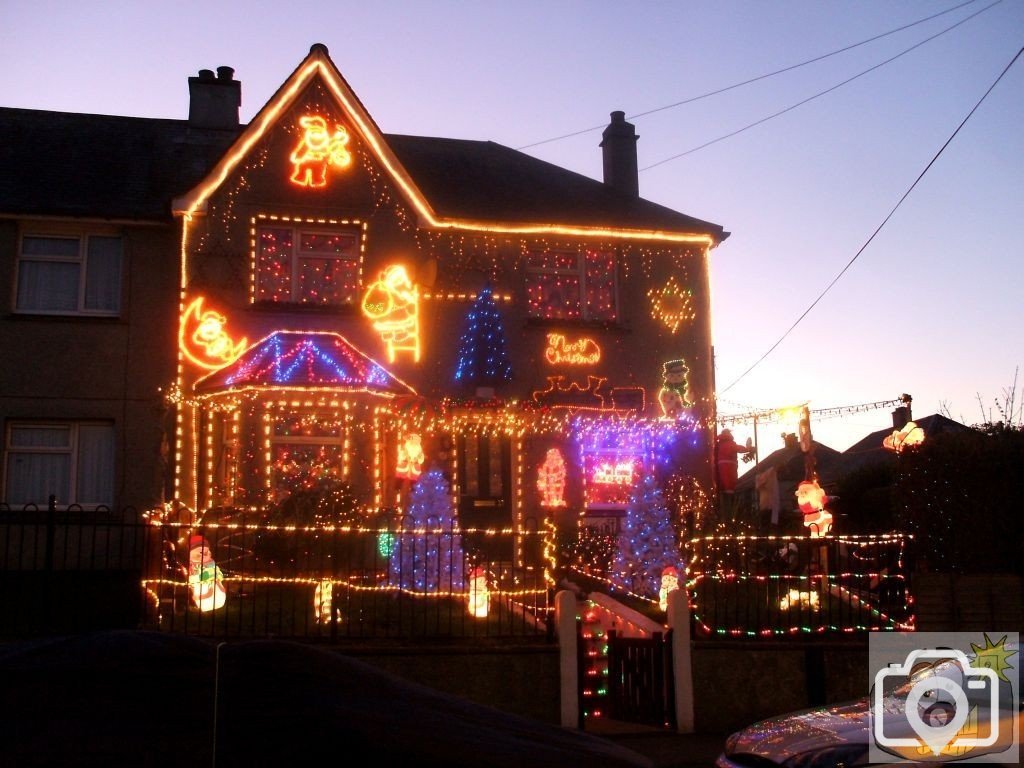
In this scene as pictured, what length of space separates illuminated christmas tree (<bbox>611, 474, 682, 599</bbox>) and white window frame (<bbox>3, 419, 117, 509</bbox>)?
25.7ft

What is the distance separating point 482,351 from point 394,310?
1.57 m

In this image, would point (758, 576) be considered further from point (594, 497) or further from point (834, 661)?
point (594, 497)

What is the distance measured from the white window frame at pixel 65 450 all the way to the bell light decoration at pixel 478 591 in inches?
254

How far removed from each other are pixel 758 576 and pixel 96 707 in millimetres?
10121

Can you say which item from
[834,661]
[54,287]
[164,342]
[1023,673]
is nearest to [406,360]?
[164,342]

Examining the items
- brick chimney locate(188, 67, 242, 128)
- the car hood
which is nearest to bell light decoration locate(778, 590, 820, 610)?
the car hood

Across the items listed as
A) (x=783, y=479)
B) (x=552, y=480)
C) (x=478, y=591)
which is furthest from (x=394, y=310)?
(x=783, y=479)

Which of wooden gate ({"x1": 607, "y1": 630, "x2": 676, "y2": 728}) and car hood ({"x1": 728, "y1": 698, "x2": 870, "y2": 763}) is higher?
car hood ({"x1": 728, "y1": 698, "x2": 870, "y2": 763})

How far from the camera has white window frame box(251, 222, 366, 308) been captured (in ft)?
55.4

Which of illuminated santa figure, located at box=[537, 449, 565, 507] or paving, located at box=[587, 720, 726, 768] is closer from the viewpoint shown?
paving, located at box=[587, 720, 726, 768]

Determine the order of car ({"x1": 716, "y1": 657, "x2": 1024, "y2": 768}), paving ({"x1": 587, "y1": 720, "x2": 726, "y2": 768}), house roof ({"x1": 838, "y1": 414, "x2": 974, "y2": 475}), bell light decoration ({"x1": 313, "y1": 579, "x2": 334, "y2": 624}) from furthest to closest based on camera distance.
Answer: house roof ({"x1": 838, "y1": 414, "x2": 974, "y2": 475}) → bell light decoration ({"x1": 313, "y1": 579, "x2": 334, "y2": 624}) → paving ({"x1": 587, "y1": 720, "x2": 726, "y2": 768}) → car ({"x1": 716, "y1": 657, "x2": 1024, "y2": 768})

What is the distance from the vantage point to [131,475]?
53.3ft

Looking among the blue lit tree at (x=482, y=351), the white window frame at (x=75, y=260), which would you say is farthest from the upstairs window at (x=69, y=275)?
the blue lit tree at (x=482, y=351)

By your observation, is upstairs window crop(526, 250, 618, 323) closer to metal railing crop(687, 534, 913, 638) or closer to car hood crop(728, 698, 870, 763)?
metal railing crop(687, 534, 913, 638)
